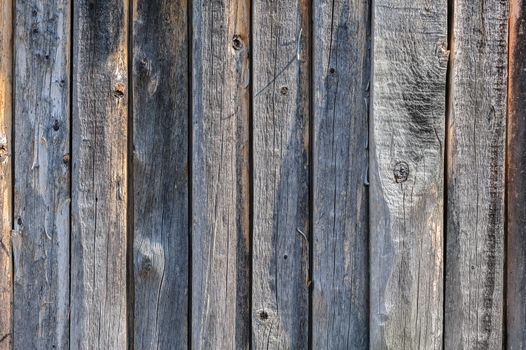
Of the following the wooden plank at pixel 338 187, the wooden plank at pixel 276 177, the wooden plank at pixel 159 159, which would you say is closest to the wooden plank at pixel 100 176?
the wooden plank at pixel 159 159

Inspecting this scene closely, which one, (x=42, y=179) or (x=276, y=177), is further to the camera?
(x=42, y=179)

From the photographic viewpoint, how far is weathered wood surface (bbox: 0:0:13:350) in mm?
2285

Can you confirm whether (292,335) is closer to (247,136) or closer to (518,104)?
(247,136)

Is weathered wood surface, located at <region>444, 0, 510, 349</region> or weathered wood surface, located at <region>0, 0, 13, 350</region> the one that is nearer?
weathered wood surface, located at <region>444, 0, 510, 349</region>

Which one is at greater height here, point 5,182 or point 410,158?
point 410,158

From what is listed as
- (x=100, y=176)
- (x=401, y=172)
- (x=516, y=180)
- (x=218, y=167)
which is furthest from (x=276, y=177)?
(x=516, y=180)

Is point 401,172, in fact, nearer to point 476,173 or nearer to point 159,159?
point 476,173

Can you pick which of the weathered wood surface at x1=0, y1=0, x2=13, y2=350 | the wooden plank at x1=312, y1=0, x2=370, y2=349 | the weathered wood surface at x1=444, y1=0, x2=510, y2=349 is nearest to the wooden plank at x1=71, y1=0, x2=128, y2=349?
the weathered wood surface at x1=0, y1=0, x2=13, y2=350

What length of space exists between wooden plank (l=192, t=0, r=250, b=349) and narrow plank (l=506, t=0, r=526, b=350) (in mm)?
976

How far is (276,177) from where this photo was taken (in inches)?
85.7

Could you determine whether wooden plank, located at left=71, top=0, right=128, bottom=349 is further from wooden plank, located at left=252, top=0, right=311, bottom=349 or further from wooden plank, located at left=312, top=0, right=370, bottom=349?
wooden plank, located at left=312, top=0, right=370, bottom=349

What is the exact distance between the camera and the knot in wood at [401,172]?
2.09m

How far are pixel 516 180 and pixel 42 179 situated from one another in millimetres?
1778

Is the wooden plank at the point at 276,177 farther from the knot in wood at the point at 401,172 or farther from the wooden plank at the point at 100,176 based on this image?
the wooden plank at the point at 100,176
